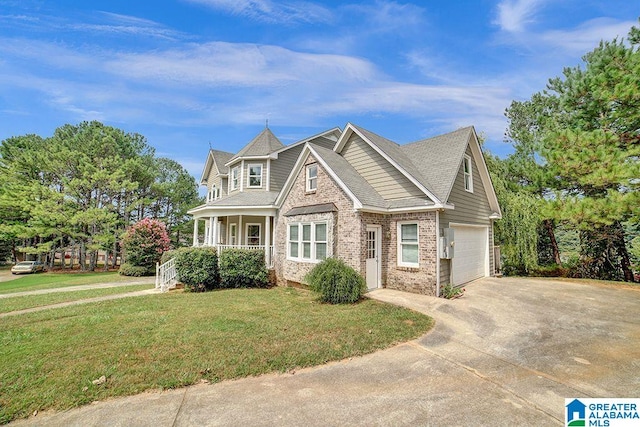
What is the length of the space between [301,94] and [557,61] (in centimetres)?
1583

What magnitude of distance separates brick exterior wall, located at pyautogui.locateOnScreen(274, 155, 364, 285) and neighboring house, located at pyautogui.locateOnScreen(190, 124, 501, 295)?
1.5 inches

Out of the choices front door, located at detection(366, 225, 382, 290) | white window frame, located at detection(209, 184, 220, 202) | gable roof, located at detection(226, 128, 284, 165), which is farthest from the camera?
white window frame, located at detection(209, 184, 220, 202)

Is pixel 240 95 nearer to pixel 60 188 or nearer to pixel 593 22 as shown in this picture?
pixel 593 22

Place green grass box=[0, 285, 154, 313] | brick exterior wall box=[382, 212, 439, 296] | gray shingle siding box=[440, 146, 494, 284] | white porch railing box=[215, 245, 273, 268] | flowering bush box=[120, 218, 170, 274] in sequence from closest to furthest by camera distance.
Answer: green grass box=[0, 285, 154, 313] → brick exterior wall box=[382, 212, 439, 296] → gray shingle siding box=[440, 146, 494, 284] → white porch railing box=[215, 245, 273, 268] → flowering bush box=[120, 218, 170, 274]

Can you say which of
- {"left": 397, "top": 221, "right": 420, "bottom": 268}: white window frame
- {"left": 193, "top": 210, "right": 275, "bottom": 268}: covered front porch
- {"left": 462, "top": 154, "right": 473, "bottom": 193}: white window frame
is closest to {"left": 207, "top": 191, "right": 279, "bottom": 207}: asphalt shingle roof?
Result: {"left": 193, "top": 210, "right": 275, "bottom": 268}: covered front porch

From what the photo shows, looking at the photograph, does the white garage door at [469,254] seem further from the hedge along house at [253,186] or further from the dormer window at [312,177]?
the hedge along house at [253,186]

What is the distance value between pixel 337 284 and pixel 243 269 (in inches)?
219

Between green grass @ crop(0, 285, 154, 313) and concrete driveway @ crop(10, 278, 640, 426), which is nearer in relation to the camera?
concrete driveway @ crop(10, 278, 640, 426)

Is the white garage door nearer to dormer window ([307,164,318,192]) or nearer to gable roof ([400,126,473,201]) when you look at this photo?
gable roof ([400,126,473,201])

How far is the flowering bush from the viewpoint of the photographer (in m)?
20.1

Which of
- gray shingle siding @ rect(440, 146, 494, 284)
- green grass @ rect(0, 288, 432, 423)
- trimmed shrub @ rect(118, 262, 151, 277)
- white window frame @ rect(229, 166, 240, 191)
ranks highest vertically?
white window frame @ rect(229, 166, 240, 191)

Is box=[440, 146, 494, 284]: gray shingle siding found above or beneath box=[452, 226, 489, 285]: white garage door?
above

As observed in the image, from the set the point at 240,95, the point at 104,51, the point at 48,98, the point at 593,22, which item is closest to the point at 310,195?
the point at 240,95

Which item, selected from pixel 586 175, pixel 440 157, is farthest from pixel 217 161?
pixel 586 175
